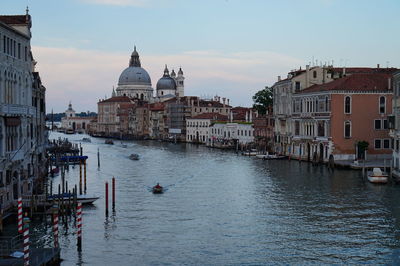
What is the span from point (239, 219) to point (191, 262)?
17.9 ft

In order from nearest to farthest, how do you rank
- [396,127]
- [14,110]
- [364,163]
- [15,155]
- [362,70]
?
[14,110]
[15,155]
[396,127]
[364,163]
[362,70]

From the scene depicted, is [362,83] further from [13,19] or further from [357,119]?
[13,19]

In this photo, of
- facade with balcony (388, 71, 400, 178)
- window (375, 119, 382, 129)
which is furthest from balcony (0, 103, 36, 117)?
window (375, 119, 382, 129)

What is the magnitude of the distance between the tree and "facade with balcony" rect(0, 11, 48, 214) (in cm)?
4117

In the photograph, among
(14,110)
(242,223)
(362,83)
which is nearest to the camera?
(14,110)

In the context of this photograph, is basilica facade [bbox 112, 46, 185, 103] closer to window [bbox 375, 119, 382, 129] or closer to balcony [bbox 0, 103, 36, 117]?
window [bbox 375, 119, 382, 129]

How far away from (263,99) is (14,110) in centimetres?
4432

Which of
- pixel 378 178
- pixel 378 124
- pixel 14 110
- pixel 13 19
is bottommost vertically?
pixel 378 178

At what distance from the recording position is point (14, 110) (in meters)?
19.1

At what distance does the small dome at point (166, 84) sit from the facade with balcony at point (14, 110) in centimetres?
9963

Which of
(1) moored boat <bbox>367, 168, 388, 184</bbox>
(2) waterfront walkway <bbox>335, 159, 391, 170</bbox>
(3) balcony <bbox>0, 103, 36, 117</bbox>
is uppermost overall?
(3) balcony <bbox>0, 103, 36, 117</bbox>

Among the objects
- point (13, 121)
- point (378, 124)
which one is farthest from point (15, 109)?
point (378, 124)

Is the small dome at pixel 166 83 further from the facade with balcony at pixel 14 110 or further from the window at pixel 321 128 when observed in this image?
the facade with balcony at pixel 14 110

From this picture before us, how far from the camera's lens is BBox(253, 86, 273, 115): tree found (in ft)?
202
